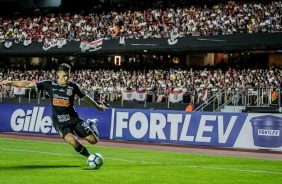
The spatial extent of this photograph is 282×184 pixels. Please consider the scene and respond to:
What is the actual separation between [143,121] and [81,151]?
1109 cm

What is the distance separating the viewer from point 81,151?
1335cm

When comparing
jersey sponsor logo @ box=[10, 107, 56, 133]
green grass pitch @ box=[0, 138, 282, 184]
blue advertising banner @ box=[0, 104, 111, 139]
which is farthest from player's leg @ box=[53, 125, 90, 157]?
jersey sponsor logo @ box=[10, 107, 56, 133]

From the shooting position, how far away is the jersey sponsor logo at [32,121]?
27383mm

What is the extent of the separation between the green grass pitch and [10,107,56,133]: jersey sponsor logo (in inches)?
347

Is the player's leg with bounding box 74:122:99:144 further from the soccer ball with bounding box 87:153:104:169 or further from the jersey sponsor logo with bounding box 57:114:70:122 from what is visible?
the soccer ball with bounding box 87:153:104:169

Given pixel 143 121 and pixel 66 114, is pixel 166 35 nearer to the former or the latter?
pixel 143 121

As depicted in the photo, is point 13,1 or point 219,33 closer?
point 219,33

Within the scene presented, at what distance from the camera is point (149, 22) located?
43.5 meters

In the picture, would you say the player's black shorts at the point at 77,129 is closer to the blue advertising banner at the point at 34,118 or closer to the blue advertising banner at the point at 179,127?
the blue advertising banner at the point at 179,127

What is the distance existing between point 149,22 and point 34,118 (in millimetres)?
17833

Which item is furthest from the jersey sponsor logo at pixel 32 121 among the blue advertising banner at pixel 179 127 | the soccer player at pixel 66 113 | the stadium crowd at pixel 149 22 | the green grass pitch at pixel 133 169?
the stadium crowd at pixel 149 22

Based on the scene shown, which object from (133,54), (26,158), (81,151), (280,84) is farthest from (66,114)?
(133,54)

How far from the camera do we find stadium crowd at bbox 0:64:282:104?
32.0 meters

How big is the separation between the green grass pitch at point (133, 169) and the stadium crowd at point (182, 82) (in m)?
13.1
